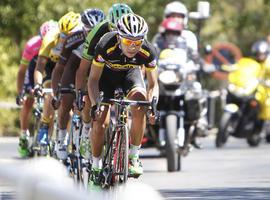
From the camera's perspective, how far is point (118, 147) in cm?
1079

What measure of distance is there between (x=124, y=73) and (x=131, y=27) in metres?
0.60

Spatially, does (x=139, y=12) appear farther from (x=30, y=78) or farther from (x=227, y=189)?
(x=227, y=189)

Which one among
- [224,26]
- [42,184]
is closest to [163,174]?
[42,184]

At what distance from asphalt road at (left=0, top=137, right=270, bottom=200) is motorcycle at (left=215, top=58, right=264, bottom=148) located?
273 millimetres

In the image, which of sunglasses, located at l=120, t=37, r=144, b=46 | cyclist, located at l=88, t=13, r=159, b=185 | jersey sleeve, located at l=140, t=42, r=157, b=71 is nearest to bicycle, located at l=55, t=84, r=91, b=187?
cyclist, located at l=88, t=13, r=159, b=185

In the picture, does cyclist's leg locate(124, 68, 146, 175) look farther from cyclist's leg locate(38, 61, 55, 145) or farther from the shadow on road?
cyclist's leg locate(38, 61, 55, 145)

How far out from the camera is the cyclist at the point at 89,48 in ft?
37.9

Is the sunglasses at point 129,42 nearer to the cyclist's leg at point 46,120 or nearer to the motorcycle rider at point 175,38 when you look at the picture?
the cyclist's leg at point 46,120

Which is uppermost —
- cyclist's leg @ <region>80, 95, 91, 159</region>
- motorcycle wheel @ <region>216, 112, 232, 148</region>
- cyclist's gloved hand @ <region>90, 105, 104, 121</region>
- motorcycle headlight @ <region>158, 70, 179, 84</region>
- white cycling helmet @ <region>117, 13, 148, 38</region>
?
white cycling helmet @ <region>117, 13, 148, 38</region>

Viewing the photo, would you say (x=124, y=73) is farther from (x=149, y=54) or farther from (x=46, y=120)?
(x=46, y=120)

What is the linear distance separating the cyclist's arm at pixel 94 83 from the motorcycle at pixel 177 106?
4.92 m

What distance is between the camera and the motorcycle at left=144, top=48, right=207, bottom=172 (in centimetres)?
1612

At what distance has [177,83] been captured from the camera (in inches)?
677

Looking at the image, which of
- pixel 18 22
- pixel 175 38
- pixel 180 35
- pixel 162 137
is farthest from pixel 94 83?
pixel 18 22
